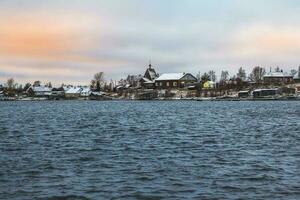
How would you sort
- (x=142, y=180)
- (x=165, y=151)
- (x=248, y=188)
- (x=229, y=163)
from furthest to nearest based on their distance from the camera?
(x=165, y=151) < (x=229, y=163) < (x=142, y=180) < (x=248, y=188)

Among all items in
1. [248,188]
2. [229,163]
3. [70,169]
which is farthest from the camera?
[229,163]

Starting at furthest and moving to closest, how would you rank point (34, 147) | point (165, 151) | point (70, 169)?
point (34, 147) → point (165, 151) → point (70, 169)

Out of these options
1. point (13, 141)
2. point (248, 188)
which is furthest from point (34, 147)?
point (248, 188)

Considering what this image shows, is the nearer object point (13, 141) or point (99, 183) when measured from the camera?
point (99, 183)

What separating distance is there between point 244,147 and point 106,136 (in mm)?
13800

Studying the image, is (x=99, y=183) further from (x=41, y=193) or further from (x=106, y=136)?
(x=106, y=136)

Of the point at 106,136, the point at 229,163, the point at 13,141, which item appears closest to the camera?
the point at 229,163

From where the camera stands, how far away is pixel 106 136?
45250 mm

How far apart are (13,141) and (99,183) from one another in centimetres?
2056

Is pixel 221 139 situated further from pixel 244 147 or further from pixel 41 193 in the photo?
pixel 41 193

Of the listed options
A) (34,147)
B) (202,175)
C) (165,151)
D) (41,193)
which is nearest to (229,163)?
(202,175)

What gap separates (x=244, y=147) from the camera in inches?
1417

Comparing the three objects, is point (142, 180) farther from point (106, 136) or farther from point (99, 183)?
point (106, 136)

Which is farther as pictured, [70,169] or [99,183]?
[70,169]
